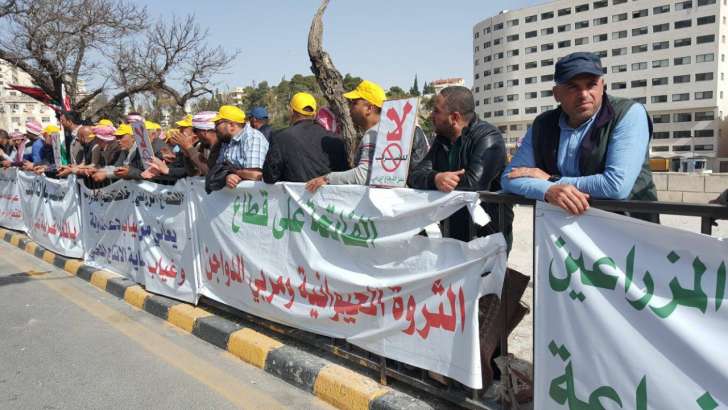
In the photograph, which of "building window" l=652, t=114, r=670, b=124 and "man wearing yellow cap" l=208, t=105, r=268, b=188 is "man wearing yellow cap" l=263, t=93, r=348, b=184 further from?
"building window" l=652, t=114, r=670, b=124

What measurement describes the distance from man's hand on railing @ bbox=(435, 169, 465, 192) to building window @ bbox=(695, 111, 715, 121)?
3799 inches

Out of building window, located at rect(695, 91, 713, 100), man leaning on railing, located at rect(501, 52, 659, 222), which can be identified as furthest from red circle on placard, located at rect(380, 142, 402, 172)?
building window, located at rect(695, 91, 713, 100)

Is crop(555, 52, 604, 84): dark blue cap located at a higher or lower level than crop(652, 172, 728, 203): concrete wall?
higher

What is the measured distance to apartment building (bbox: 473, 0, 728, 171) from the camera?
8319cm

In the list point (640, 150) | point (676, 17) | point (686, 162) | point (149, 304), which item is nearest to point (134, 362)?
point (149, 304)

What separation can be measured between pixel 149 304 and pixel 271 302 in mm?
1932

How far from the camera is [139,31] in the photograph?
1806 cm

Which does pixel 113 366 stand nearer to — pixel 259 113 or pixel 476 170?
pixel 476 170

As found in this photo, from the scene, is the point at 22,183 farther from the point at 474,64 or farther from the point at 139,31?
the point at 474,64

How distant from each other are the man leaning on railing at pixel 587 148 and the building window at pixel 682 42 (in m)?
98.8

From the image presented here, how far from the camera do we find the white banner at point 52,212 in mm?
7617

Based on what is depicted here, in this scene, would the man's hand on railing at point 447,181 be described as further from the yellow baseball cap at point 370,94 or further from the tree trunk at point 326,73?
the tree trunk at point 326,73

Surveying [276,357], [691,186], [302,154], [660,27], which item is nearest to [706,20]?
[660,27]

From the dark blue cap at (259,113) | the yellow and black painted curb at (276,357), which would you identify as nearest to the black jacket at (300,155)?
the yellow and black painted curb at (276,357)
